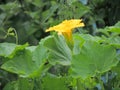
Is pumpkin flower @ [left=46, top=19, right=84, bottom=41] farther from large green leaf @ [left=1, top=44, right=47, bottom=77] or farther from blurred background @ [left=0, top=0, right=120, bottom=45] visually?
blurred background @ [left=0, top=0, right=120, bottom=45]

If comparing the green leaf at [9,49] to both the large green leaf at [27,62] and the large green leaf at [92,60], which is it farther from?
the large green leaf at [92,60]

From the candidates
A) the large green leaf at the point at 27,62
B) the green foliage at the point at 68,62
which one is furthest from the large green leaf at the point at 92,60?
the large green leaf at the point at 27,62

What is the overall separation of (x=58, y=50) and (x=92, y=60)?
0.14m

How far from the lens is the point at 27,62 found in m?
1.47

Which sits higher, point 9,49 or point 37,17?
point 9,49

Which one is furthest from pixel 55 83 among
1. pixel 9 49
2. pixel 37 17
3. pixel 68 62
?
pixel 37 17

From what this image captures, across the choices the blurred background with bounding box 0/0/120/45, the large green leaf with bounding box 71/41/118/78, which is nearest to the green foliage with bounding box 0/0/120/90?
the large green leaf with bounding box 71/41/118/78

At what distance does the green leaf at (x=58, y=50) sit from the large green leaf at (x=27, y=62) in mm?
41

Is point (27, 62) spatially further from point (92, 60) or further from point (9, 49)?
point (92, 60)

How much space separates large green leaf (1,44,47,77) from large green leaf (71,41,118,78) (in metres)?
0.14

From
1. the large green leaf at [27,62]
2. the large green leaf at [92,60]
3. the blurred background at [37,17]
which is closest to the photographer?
the large green leaf at [92,60]

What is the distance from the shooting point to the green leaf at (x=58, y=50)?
1.40 meters

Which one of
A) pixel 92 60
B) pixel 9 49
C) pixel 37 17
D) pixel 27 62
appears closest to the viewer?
pixel 92 60

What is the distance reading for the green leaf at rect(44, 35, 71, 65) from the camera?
1.40 metres
